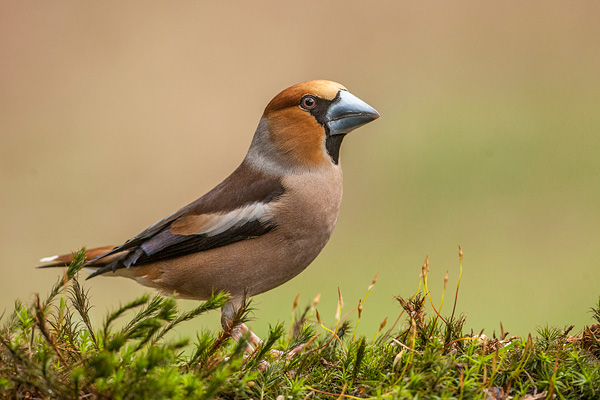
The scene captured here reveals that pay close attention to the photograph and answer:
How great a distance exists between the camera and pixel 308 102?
10.7 feet

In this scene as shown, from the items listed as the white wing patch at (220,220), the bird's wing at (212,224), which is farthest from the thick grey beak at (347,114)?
the white wing patch at (220,220)

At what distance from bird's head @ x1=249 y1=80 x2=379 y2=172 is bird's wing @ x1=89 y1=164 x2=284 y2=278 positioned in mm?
185

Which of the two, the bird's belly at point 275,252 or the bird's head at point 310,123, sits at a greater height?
the bird's head at point 310,123

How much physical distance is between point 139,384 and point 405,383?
36.2 inches

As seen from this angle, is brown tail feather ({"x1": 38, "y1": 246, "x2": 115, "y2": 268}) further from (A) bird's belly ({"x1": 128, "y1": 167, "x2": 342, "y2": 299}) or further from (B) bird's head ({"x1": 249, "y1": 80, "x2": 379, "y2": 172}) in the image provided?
(B) bird's head ({"x1": 249, "y1": 80, "x2": 379, "y2": 172})

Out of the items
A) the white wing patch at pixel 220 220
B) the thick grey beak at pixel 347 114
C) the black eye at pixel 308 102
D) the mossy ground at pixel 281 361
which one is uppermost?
the black eye at pixel 308 102

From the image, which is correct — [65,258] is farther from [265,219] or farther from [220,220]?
[265,219]

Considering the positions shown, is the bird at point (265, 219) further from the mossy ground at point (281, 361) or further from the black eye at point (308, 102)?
the mossy ground at point (281, 361)

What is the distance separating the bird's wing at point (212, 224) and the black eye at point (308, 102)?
0.42m

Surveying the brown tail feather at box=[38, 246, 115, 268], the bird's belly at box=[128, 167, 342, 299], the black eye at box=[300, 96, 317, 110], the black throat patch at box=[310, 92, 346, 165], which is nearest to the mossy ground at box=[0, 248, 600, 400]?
the bird's belly at box=[128, 167, 342, 299]

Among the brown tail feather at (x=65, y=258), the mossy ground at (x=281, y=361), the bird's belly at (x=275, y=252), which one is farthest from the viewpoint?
the brown tail feather at (x=65, y=258)

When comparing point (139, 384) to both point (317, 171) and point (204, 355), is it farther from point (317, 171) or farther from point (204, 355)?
point (317, 171)

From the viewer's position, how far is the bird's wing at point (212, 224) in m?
3.11

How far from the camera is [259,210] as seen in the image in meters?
3.11
